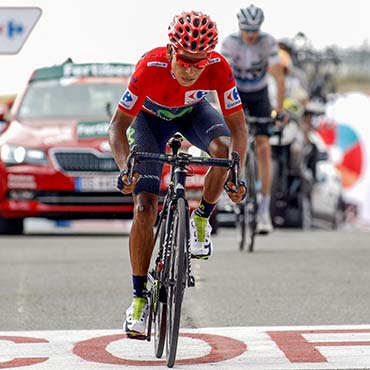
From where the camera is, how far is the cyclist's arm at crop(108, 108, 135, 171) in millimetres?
6207

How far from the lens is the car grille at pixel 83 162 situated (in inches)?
515

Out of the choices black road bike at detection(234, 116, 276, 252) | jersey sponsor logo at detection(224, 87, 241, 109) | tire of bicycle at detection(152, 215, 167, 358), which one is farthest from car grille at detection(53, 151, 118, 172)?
tire of bicycle at detection(152, 215, 167, 358)

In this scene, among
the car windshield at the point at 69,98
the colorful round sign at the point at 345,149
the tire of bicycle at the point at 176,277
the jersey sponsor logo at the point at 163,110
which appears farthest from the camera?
the colorful round sign at the point at 345,149

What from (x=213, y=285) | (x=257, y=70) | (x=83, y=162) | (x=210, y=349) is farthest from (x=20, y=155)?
(x=210, y=349)

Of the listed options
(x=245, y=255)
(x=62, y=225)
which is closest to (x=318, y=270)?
(x=245, y=255)

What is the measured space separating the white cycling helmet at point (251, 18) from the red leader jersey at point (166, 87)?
15.2 feet

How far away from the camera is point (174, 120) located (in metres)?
6.81

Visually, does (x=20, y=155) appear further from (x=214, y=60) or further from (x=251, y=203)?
(x=214, y=60)

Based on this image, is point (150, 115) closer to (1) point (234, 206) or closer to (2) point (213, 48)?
(2) point (213, 48)

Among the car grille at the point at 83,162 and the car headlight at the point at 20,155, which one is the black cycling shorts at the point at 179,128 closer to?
the car grille at the point at 83,162

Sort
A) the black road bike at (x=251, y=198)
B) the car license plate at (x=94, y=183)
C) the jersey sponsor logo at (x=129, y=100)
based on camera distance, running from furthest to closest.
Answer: the car license plate at (x=94, y=183)
the black road bike at (x=251, y=198)
the jersey sponsor logo at (x=129, y=100)

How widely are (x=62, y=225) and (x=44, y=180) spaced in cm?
921

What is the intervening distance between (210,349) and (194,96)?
1331 mm

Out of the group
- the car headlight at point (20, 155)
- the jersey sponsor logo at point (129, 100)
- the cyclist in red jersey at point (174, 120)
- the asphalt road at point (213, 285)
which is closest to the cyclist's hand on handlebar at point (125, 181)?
the cyclist in red jersey at point (174, 120)
